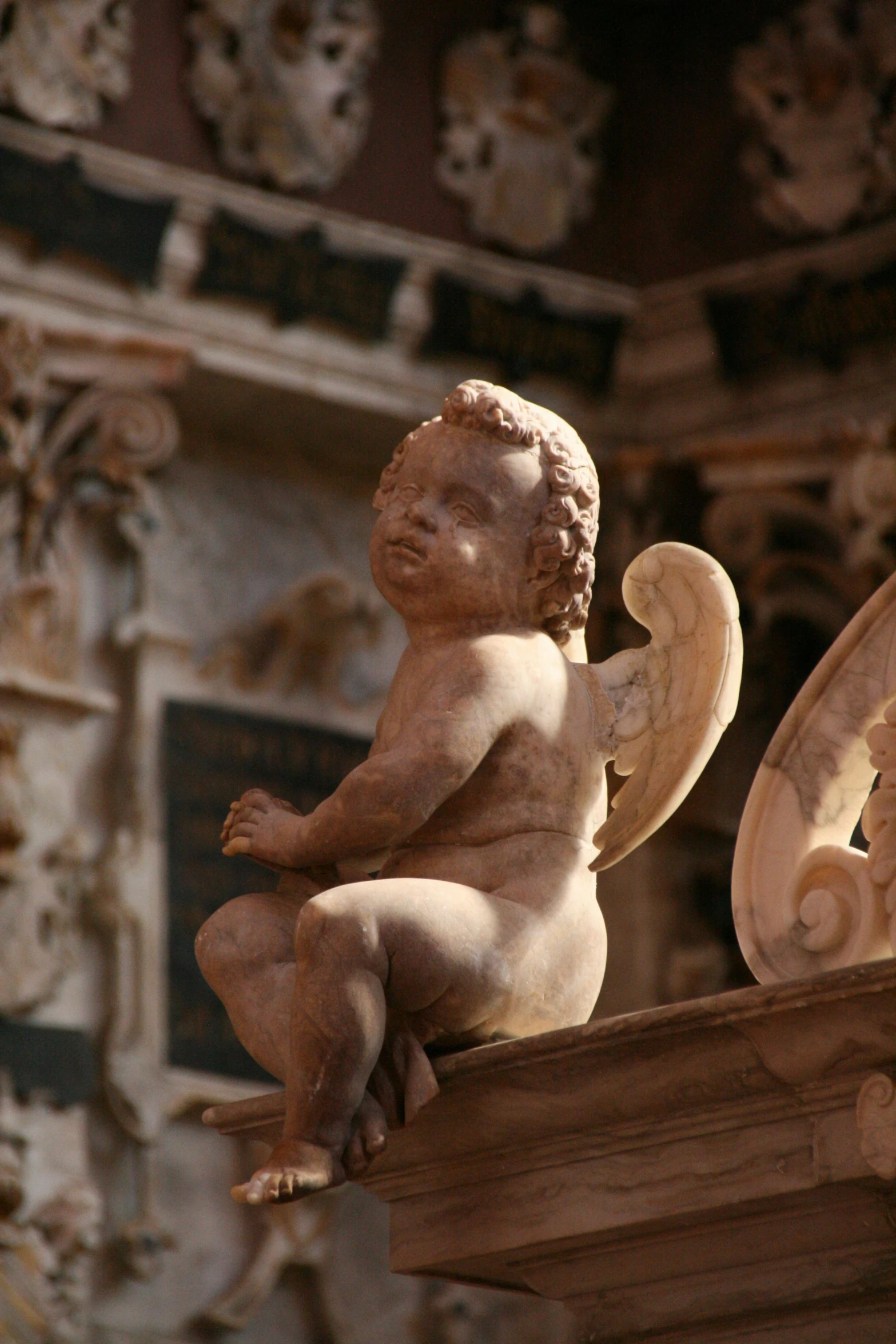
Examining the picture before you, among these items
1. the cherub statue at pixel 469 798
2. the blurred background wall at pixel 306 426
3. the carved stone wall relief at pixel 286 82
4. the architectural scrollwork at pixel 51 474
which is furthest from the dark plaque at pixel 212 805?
the cherub statue at pixel 469 798

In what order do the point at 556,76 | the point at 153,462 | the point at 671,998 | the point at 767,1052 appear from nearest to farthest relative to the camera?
the point at 767,1052
the point at 153,462
the point at 671,998
the point at 556,76

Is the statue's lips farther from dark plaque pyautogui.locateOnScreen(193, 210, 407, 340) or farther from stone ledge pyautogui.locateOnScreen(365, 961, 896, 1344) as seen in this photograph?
dark plaque pyautogui.locateOnScreen(193, 210, 407, 340)

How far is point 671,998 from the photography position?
8273 millimetres

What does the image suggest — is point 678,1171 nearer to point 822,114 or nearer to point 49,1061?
point 49,1061

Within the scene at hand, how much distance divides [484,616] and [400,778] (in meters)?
0.32

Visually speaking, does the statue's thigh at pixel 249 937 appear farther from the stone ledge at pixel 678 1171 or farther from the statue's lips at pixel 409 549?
the statue's lips at pixel 409 549

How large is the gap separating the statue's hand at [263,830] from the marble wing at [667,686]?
415 mm

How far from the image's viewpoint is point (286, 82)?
27.2 feet

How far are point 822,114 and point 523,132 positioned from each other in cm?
105

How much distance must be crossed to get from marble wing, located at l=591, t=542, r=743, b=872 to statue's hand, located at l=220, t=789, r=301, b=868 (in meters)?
0.41

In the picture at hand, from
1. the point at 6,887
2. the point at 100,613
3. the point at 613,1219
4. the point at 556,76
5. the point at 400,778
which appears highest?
the point at 556,76

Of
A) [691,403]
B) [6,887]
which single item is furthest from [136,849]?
[691,403]

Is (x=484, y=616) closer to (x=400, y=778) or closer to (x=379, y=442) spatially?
(x=400, y=778)

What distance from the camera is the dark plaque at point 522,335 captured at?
8367 millimetres
